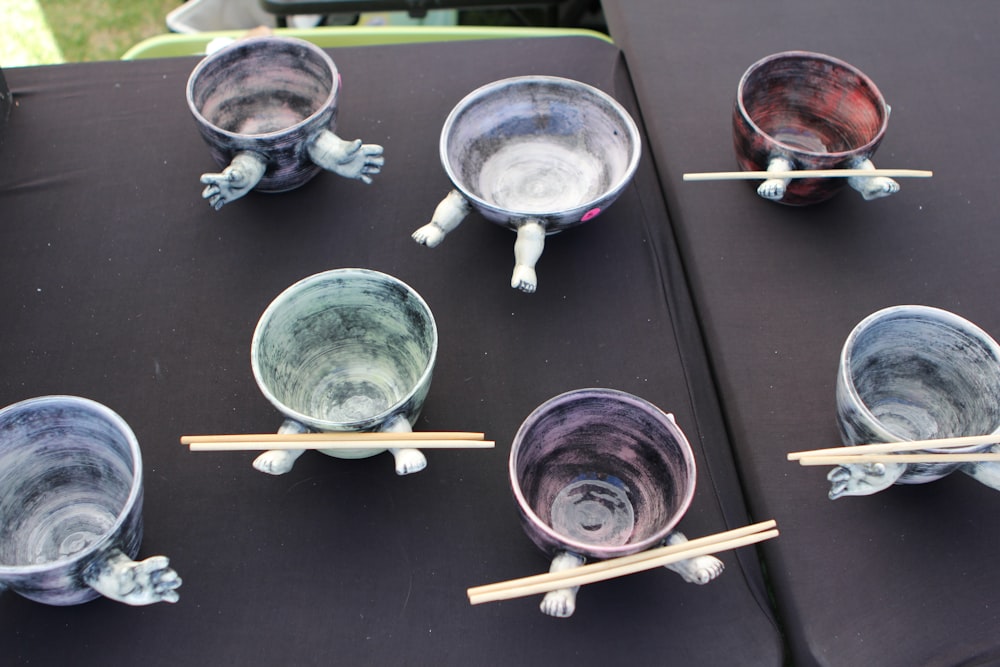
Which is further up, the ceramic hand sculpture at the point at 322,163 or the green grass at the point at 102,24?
the ceramic hand sculpture at the point at 322,163

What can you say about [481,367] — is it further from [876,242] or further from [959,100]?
[959,100]

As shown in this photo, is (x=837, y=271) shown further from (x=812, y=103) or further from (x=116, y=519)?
(x=116, y=519)

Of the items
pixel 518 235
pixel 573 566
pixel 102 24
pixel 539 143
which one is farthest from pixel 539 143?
pixel 102 24

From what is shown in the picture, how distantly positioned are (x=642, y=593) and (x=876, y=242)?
1.87ft

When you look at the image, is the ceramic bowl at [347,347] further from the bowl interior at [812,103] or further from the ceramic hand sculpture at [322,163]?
the bowl interior at [812,103]

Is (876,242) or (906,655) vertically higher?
(876,242)

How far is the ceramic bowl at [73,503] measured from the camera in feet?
2.30

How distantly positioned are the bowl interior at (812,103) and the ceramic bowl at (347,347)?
0.53m

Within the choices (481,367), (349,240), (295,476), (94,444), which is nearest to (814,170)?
(481,367)

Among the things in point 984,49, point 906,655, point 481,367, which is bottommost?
point 906,655

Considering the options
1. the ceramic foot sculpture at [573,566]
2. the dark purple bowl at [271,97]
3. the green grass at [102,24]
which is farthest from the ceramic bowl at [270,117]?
the green grass at [102,24]

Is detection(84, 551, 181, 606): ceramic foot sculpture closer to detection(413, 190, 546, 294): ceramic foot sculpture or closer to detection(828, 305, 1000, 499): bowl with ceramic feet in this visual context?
detection(413, 190, 546, 294): ceramic foot sculpture

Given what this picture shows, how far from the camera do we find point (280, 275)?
1031 mm

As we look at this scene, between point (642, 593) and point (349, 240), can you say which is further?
point (349, 240)
